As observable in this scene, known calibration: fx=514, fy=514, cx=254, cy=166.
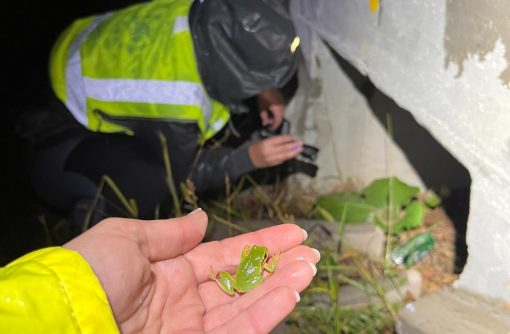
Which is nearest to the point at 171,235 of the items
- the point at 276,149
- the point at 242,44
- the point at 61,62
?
the point at 242,44

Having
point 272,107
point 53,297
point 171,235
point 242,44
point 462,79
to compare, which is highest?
point 462,79

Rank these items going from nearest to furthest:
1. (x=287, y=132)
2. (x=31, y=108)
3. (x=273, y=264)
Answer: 1. (x=273, y=264)
2. (x=31, y=108)
3. (x=287, y=132)

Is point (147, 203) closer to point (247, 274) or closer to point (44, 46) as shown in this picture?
point (247, 274)

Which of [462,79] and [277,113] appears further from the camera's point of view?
[277,113]

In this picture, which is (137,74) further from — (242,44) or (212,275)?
(212,275)

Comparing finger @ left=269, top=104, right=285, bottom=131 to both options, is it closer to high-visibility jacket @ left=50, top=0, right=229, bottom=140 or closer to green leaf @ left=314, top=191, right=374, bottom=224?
high-visibility jacket @ left=50, top=0, right=229, bottom=140

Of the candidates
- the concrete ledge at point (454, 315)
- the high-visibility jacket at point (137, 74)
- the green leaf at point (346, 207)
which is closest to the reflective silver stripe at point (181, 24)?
the high-visibility jacket at point (137, 74)

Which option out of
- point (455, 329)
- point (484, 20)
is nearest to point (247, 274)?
point (455, 329)

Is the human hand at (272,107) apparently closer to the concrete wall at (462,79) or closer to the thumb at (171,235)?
the concrete wall at (462,79)
